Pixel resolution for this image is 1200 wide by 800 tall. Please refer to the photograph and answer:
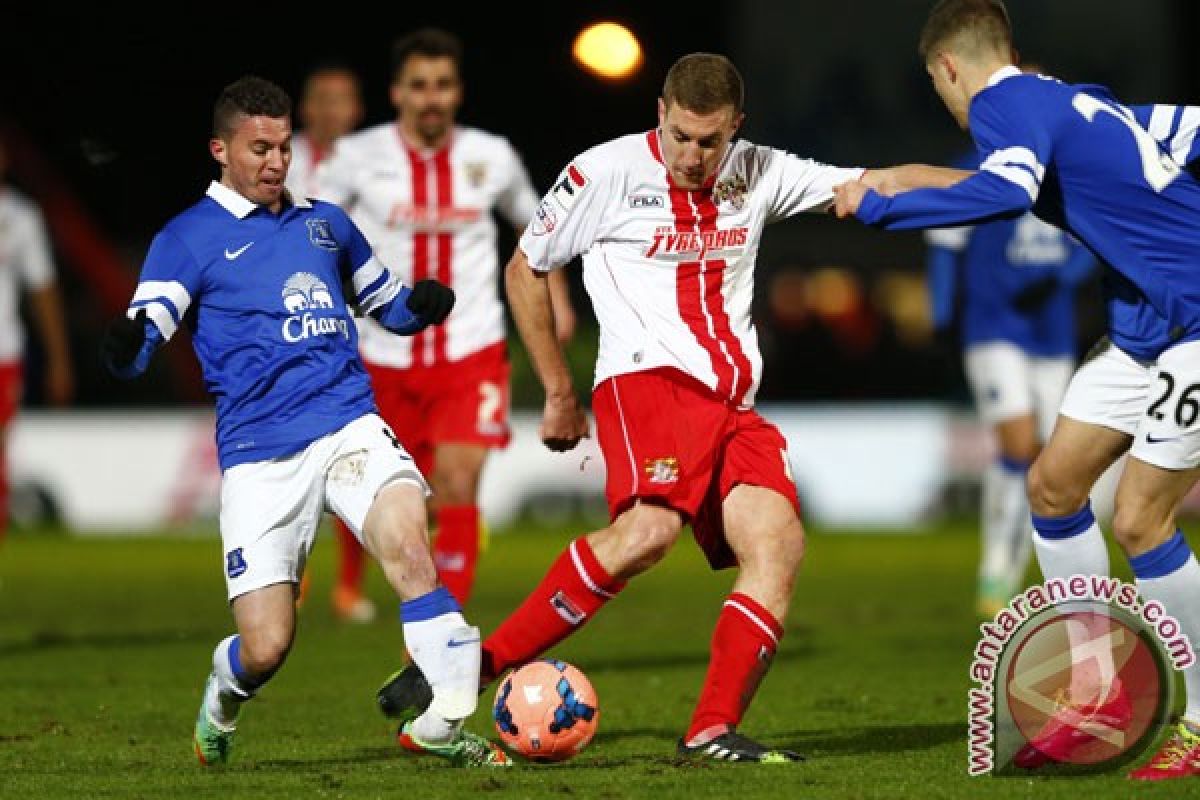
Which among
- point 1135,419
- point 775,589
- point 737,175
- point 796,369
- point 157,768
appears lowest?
point 796,369

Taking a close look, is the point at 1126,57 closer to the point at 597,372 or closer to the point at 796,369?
the point at 796,369

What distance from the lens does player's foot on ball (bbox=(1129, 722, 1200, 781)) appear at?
20.3ft

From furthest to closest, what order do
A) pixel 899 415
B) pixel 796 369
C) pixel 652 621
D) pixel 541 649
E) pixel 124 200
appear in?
1. pixel 124 200
2. pixel 796 369
3. pixel 899 415
4. pixel 652 621
5. pixel 541 649

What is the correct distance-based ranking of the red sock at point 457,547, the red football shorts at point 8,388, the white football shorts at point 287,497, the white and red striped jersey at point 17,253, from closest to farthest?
the white football shorts at point 287,497, the red sock at point 457,547, the red football shorts at point 8,388, the white and red striped jersey at point 17,253

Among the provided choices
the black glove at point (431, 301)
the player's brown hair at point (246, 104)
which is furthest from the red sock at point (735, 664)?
the player's brown hair at point (246, 104)

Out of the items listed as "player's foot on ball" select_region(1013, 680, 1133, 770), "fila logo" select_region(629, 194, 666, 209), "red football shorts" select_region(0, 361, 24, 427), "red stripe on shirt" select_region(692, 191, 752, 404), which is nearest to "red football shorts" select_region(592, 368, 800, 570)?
"red stripe on shirt" select_region(692, 191, 752, 404)

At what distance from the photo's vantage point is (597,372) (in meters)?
7.25

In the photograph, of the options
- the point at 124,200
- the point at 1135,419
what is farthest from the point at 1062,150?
the point at 124,200

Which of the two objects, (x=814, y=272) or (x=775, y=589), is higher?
(x=775, y=589)

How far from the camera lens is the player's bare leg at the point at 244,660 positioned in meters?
6.79

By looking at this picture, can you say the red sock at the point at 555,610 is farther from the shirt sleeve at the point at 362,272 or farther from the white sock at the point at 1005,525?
the white sock at the point at 1005,525

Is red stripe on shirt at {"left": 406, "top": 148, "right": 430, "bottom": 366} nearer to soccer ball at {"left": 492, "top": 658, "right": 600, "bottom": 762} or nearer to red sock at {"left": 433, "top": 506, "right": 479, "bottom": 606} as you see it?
red sock at {"left": 433, "top": 506, "right": 479, "bottom": 606}

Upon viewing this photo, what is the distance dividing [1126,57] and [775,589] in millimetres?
18030
